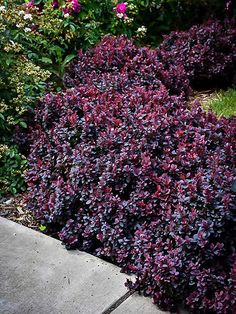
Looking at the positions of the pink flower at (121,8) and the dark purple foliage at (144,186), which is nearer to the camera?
the dark purple foliage at (144,186)

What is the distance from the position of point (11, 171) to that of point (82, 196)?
0.89 meters

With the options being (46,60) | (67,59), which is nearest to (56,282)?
(46,60)

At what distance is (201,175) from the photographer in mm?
3258

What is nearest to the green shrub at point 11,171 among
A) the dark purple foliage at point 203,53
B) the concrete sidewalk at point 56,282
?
the concrete sidewalk at point 56,282

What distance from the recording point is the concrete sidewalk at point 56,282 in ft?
9.99

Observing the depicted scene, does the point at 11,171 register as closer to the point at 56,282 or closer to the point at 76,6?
the point at 56,282

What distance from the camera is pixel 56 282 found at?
3.23 m

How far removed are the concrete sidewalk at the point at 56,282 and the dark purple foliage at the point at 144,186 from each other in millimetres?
90

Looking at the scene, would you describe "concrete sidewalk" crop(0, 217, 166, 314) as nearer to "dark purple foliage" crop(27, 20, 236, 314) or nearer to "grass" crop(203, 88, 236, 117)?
"dark purple foliage" crop(27, 20, 236, 314)

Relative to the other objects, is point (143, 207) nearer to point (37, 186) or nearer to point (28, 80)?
point (37, 186)

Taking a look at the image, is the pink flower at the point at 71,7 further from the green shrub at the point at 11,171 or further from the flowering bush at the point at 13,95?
the green shrub at the point at 11,171

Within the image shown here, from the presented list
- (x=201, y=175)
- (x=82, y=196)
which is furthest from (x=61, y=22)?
(x=201, y=175)

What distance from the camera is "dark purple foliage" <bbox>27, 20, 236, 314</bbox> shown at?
301 centimetres

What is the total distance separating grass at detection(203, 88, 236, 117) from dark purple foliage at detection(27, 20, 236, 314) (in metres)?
0.86
